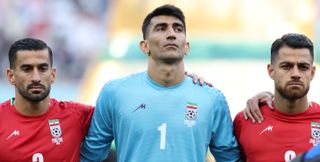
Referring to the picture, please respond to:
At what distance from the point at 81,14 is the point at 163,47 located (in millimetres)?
11075

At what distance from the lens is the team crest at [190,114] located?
5488 mm

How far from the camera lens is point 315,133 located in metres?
5.43

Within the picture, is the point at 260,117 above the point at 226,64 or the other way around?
the other way around

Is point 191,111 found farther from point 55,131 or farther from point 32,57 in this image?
point 32,57

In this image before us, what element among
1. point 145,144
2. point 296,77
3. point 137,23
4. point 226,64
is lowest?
point 145,144

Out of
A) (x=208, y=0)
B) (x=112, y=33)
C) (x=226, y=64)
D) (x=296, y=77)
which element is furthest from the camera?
(x=112, y=33)

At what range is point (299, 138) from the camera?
5430 millimetres

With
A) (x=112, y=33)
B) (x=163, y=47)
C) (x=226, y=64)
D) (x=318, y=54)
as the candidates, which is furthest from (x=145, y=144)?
(x=112, y=33)

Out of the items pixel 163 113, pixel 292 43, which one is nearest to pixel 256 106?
pixel 292 43

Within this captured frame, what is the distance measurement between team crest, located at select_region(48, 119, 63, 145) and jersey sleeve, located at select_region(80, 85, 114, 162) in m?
0.23

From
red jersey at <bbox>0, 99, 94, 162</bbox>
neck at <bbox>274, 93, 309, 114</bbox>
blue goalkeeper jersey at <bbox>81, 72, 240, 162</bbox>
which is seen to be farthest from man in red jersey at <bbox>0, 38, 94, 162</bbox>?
neck at <bbox>274, 93, 309, 114</bbox>

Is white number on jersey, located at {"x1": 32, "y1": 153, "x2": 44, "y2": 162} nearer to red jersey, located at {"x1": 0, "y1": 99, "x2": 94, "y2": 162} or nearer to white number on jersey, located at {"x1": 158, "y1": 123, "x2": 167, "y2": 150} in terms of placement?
red jersey, located at {"x1": 0, "y1": 99, "x2": 94, "y2": 162}

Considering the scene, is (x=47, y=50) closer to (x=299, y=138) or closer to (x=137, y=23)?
(x=299, y=138)

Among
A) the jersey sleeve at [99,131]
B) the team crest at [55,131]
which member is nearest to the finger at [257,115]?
the jersey sleeve at [99,131]
